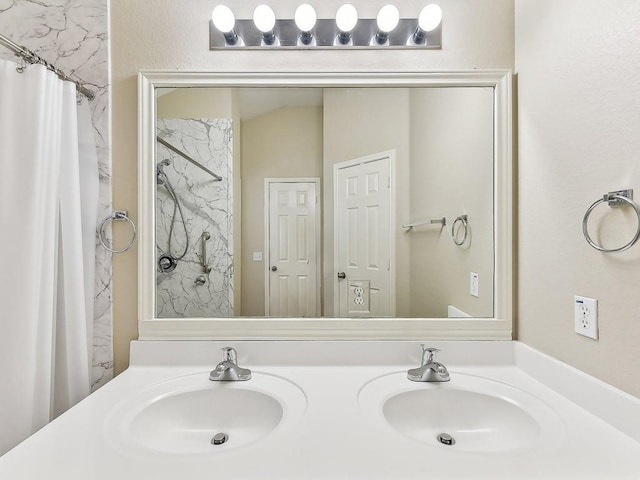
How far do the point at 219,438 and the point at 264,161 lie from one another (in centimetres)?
92

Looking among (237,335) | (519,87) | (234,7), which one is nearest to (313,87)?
(234,7)

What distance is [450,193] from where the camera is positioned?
1.22 metres

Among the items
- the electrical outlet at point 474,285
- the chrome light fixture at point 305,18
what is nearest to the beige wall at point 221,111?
the chrome light fixture at point 305,18

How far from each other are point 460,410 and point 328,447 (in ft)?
1.66

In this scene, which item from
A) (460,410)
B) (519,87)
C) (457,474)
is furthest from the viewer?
(519,87)

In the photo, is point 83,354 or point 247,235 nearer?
point 83,354

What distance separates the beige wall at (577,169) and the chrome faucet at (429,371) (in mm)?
329

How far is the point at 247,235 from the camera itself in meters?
1.25

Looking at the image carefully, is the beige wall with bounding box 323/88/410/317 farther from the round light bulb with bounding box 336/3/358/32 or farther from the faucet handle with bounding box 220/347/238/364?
the faucet handle with bounding box 220/347/238/364

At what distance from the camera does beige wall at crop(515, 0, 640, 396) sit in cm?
75

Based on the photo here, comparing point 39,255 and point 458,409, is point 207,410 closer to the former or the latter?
point 39,255

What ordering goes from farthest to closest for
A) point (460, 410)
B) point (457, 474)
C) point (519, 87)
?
point (519, 87) < point (460, 410) < point (457, 474)

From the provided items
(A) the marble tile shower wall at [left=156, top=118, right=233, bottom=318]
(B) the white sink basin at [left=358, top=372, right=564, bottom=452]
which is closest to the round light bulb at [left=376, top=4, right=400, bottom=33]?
(A) the marble tile shower wall at [left=156, top=118, right=233, bottom=318]

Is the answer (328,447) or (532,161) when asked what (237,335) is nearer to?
(328,447)
